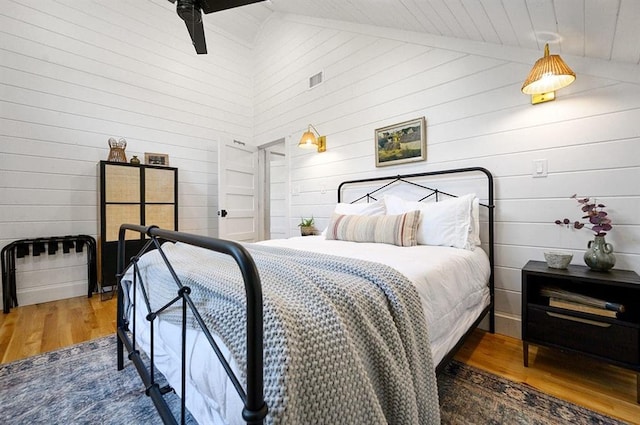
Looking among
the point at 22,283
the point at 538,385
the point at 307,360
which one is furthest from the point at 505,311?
the point at 22,283

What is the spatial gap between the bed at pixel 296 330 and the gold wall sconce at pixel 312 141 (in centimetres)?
206

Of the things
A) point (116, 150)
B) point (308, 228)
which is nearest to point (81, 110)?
point (116, 150)

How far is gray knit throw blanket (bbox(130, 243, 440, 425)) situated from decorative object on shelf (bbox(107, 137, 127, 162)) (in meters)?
2.84

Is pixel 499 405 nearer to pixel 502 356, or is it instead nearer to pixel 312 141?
pixel 502 356

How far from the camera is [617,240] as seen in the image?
5.81 ft

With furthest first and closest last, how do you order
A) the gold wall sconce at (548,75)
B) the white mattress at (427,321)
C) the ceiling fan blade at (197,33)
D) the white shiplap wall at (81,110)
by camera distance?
the white shiplap wall at (81,110) → the ceiling fan blade at (197,33) → the gold wall sconce at (548,75) → the white mattress at (427,321)

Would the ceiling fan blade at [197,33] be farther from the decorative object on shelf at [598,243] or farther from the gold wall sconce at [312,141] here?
the decorative object on shelf at [598,243]

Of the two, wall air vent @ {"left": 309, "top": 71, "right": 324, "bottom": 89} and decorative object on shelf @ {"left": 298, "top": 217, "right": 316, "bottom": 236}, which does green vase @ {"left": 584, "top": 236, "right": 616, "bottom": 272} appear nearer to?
decorative object on shelf @ {"left": 298, "top": 217, "right": 316, "bottom": 236}

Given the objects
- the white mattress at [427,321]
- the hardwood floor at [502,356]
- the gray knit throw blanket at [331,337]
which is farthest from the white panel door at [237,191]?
the gray knit throw blanket at [331,337]

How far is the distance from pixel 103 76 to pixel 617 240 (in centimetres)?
516

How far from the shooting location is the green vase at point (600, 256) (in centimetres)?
163

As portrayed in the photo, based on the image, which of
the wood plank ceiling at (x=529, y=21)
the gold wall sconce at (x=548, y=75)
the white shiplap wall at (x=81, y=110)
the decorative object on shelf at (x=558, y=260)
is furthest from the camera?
the white shiplap wall at (x=81, y=110)

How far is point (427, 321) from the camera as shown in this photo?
1.13 meters

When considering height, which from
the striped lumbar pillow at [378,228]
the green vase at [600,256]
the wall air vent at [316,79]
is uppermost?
the wall air vent at [316,79]
